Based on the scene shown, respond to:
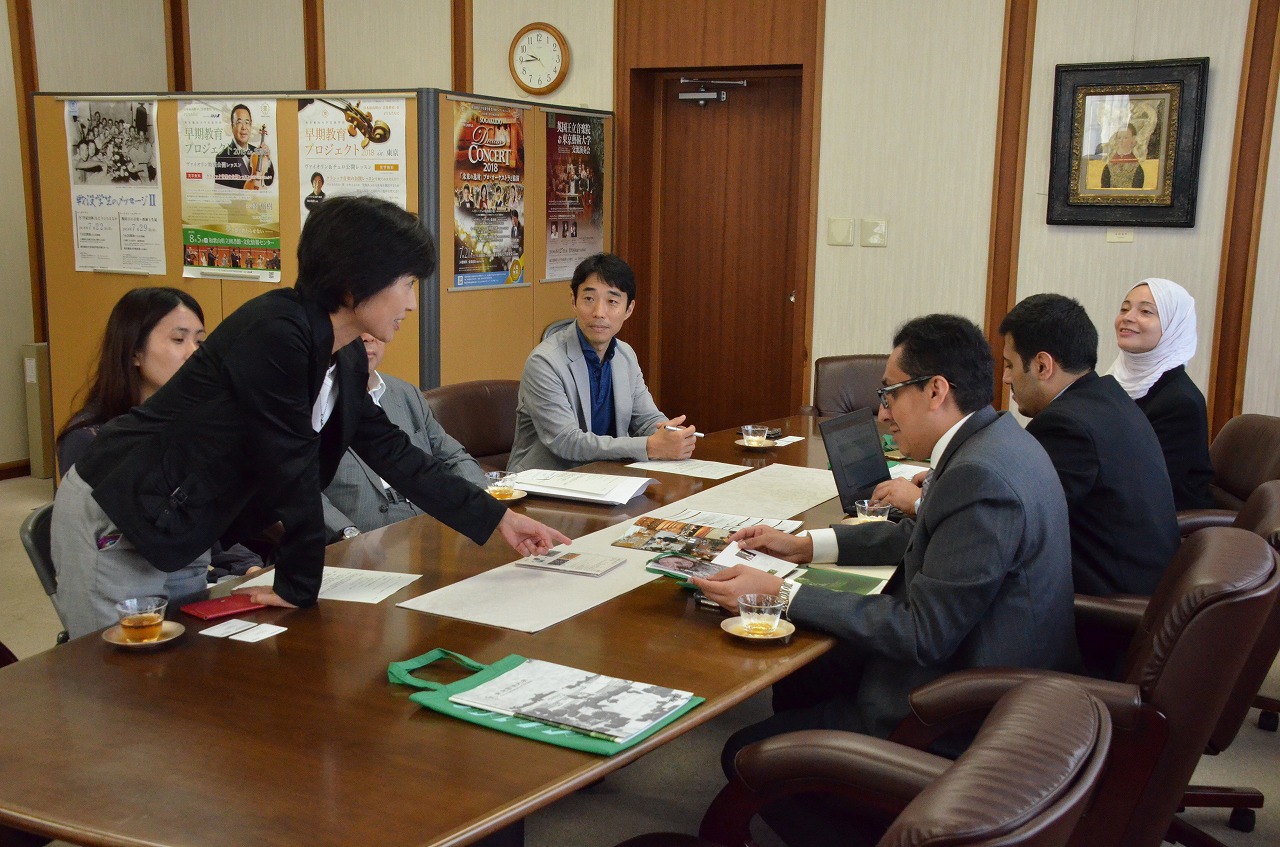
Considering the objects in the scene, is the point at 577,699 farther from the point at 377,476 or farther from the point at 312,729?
the point at 377,476

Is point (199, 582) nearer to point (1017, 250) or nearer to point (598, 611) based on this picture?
point (598, 611)

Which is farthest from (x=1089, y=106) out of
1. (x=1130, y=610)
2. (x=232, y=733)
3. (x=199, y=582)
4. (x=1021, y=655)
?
(x=232, y=733)

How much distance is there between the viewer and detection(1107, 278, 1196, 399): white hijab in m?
4.07

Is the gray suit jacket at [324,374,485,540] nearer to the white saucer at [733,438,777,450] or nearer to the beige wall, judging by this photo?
the white saucer at [733,438,777,450]

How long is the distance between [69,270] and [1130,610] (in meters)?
5.46

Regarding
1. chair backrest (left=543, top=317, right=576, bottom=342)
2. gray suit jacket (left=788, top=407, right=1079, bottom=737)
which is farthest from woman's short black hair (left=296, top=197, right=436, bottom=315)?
chair backrest (left=543, top=317, right=576, bottom=342)

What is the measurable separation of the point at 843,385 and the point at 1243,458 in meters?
1.54

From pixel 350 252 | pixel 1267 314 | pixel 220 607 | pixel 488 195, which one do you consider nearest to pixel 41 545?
pixel 220 607

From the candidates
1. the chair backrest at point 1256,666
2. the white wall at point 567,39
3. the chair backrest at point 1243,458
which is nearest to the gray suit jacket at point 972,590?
the chair backrest at point 1256,666

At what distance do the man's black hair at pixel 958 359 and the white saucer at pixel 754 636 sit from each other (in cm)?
55

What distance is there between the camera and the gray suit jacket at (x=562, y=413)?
3477 mm

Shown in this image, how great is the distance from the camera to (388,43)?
6.88 meters

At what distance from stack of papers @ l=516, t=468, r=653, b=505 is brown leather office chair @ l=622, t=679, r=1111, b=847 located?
125cm

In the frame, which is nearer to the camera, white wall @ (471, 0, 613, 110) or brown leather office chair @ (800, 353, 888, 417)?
brown leather office chair @ (800, 353, 888, 417)
